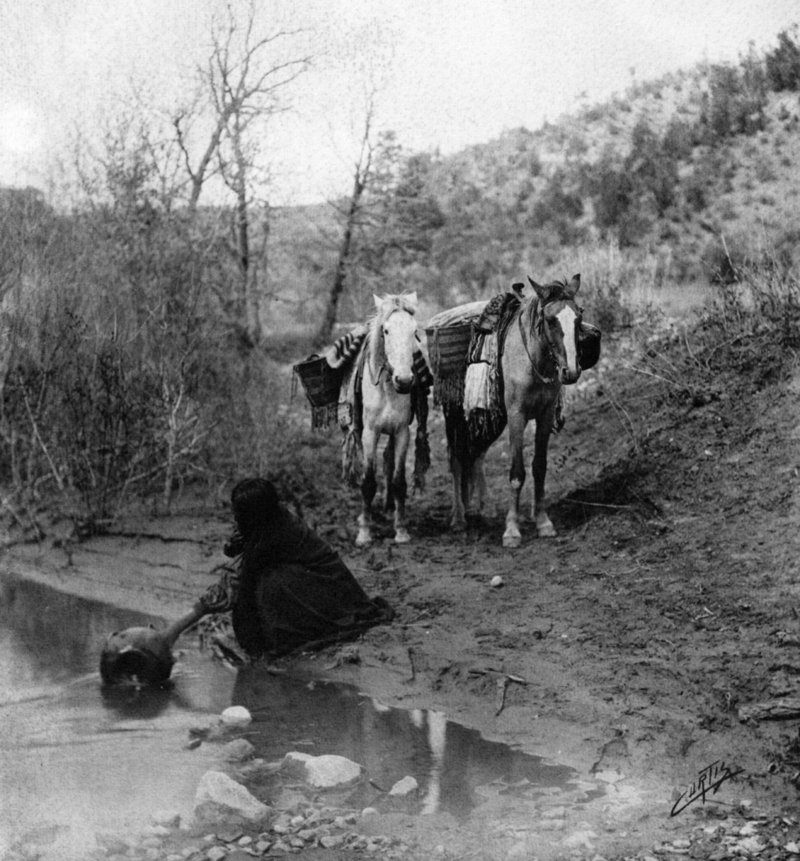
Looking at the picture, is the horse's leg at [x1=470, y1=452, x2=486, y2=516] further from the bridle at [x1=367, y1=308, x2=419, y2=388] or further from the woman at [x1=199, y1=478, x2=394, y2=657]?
the woman at [x1=199, y1=478, x2=394, y2=657]

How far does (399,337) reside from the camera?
29.5ft

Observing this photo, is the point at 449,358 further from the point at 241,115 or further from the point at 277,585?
the point at 241,115

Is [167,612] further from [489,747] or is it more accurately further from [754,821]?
[754,821]

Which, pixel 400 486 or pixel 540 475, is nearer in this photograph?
pixel 540 475

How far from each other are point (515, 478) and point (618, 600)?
2122mm

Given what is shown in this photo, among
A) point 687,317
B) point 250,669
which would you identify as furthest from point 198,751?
point 687,317

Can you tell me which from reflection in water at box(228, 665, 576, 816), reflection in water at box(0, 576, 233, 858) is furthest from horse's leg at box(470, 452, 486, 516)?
reflection in water at box(228, 665, 576, 816)

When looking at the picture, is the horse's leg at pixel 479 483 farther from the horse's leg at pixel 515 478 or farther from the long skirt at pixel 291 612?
the long skirt at pixel 291 612

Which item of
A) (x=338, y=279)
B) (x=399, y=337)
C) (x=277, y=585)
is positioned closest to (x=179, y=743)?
(x=277, y=585)

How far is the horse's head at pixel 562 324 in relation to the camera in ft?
27.3

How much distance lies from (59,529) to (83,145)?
17.9 feet

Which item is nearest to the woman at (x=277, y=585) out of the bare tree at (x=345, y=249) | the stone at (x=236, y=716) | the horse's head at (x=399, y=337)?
the stone at (x=236, y=716)

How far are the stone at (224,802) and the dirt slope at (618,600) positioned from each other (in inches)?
31.3
